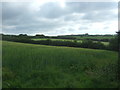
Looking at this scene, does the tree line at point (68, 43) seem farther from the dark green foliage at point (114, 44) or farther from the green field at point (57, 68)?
the green field at point (57, 68)

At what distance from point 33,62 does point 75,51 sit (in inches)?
80.8

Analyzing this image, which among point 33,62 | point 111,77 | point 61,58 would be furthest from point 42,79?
point 111,77

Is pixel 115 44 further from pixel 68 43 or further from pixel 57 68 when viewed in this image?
pixel 57 68

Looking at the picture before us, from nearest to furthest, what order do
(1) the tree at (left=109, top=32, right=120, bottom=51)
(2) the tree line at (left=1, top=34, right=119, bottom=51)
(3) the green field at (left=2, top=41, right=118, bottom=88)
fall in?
(3) the green field at (left=2, top=41, right=118, bottom=88) < (1) the tree at (left=109, top=32, right=120, bottom=51) < (2) the tree line at (left=1, top=34, right=119, bottom=51)

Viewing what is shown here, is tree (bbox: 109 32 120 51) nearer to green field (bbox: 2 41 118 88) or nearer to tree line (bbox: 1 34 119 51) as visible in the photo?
tree line (bbox: 1 34 119 51)

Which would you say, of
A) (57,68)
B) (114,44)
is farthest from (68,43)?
(57,68)

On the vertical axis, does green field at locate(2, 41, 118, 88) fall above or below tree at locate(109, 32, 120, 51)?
below

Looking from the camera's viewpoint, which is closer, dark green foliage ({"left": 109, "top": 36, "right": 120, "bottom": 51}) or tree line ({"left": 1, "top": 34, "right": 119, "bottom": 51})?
dark green foliage ({"left": 109, "top": 36, "right": 120, "bottom": 51})

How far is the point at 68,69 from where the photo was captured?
15.0 feet

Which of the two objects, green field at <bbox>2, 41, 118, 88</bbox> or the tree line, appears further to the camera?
the tree line

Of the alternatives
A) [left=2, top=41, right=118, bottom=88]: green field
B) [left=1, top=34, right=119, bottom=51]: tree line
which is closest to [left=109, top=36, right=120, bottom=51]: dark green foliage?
[left=1, top=34, right=119, bottom=51]: tree line

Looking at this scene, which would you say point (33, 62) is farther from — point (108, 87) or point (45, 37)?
point (45, 37)

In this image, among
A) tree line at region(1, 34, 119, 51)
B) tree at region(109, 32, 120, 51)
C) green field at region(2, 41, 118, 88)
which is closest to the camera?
green field at region(2, 41, 118, 88)

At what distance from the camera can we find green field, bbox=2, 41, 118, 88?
12.7ft
